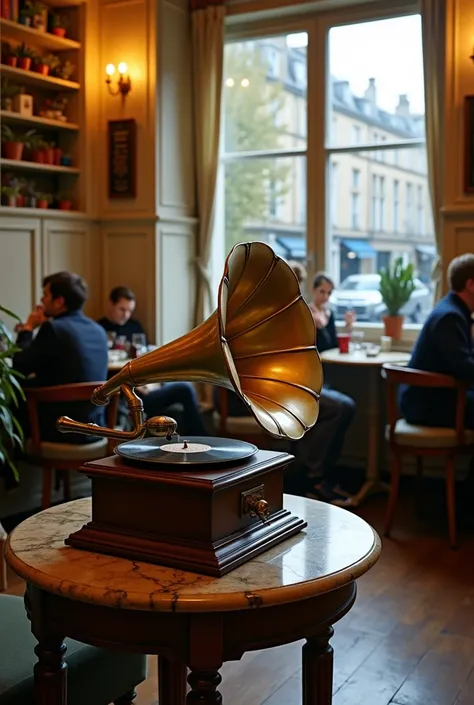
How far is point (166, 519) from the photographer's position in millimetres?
1466

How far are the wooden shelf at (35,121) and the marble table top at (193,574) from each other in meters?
3.88

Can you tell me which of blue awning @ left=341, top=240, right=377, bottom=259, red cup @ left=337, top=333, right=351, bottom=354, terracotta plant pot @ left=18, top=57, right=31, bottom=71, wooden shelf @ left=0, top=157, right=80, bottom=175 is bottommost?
red cup @ left=337, top=333, right=351, bottom=354

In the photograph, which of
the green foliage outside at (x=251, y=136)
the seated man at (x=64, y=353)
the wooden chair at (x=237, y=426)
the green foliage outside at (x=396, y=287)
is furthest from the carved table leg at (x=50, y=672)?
the green foliage outside at (x=251, y=136)

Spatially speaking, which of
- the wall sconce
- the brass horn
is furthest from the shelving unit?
the brass horn

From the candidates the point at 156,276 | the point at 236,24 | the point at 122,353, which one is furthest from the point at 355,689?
the point at 236,24

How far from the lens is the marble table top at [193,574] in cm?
133

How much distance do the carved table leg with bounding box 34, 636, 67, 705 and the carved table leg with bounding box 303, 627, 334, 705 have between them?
0.46 metres

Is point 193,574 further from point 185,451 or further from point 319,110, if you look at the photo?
point 319,110

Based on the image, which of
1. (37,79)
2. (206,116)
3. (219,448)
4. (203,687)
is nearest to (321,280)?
(206,116)

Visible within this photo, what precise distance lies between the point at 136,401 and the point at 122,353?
125 inches

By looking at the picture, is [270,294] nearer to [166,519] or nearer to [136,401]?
[136,401]

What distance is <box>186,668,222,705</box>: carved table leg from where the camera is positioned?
1.35 meters

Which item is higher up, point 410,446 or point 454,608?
A: point 410,446

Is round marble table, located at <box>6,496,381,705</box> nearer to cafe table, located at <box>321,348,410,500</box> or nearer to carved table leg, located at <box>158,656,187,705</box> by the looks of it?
carved table leg, located at <box>158,656,187,705</box>
